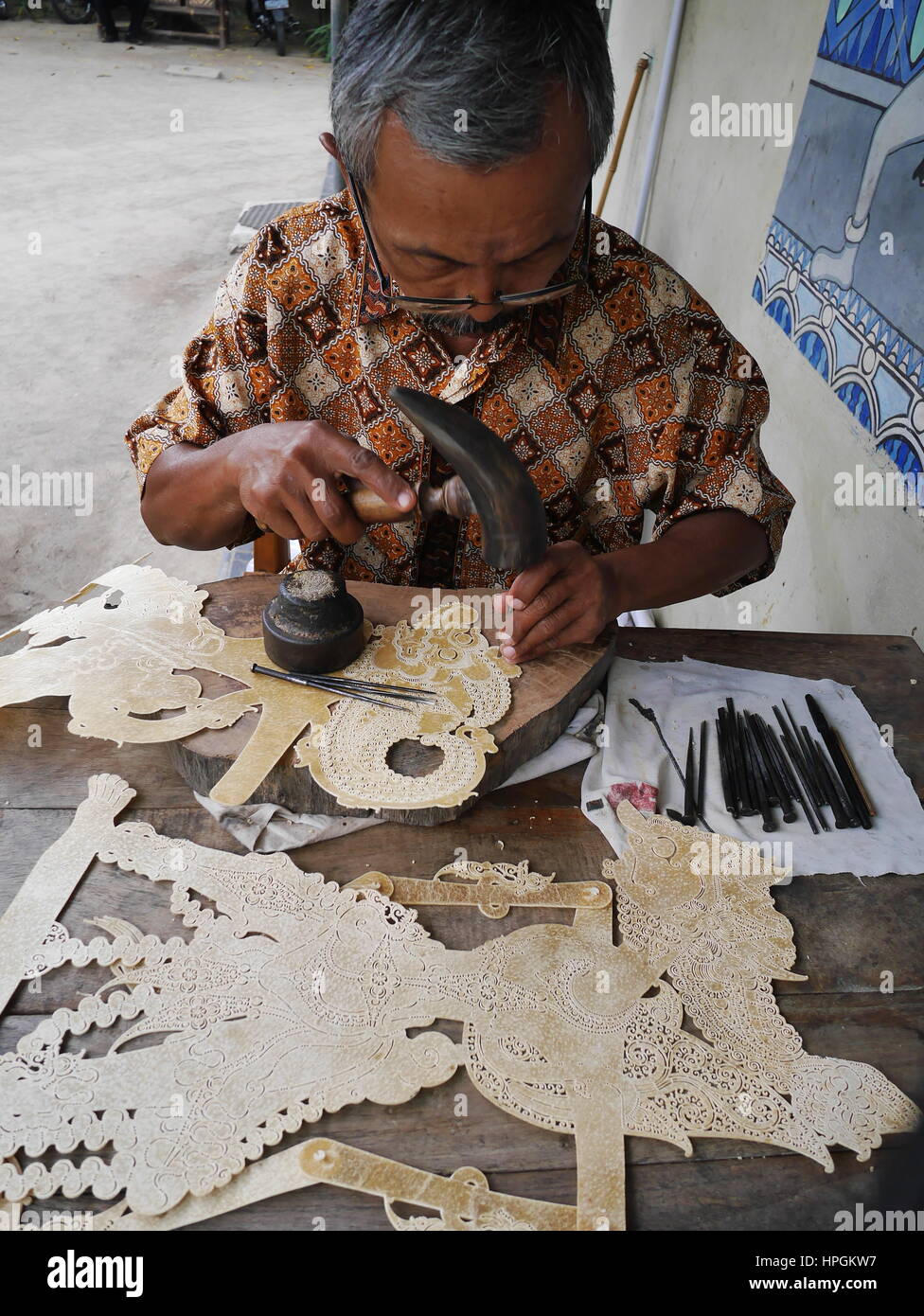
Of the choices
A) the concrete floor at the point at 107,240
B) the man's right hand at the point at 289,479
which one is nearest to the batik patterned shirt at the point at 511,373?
the man's right hand at the point at 289,479

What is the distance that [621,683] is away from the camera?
1.81 m

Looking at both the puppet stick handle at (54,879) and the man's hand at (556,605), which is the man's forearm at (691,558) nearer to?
the man's hand at (556,605)

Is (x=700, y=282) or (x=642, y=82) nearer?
(x=700, y=282)

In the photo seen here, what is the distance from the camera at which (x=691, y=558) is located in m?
1.92

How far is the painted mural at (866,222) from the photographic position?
195cm

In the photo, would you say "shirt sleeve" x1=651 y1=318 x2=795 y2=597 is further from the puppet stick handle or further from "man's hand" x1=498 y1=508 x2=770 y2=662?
the puppet stick handle

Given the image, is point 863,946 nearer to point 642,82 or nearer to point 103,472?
point 103,472

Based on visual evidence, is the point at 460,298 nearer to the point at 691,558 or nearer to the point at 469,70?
the point at 469,70

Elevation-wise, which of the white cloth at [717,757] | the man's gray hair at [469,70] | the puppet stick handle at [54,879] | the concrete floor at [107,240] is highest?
the man's gray hair at [469,70]

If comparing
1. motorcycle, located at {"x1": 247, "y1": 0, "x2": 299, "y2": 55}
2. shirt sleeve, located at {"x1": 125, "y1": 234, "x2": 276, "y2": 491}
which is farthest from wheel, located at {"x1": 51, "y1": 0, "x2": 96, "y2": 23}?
shirt sleeve, located at {"x1": 125, "y1": 234, "x2": 276, "y2": 491}

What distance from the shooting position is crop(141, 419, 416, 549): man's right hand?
1570mm

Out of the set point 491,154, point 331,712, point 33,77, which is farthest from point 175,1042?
point 33,77

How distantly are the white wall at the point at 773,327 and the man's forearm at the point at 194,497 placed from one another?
1491 mm

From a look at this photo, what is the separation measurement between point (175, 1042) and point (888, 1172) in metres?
0.83
